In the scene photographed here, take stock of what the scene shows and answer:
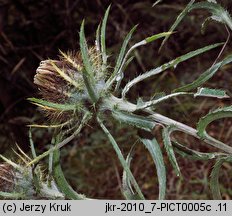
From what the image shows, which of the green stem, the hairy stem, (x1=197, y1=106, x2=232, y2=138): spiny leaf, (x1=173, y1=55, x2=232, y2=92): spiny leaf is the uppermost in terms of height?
(x1=173, y1=55, x2=232, y2=92): spiny leaf

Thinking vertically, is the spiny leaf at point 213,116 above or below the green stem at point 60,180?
above

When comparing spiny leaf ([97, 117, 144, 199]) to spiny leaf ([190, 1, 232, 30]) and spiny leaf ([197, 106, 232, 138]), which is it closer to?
spiny leaf ([197, 106, 232, 138])

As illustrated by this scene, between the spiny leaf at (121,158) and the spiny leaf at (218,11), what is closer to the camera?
the spiny leaf at (121,158)

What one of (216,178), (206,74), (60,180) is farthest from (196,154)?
(60,180)

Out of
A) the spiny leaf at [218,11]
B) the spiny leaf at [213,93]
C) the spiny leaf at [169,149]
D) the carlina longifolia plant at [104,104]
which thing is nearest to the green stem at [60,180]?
the carlina longifolia plant at [104,104]

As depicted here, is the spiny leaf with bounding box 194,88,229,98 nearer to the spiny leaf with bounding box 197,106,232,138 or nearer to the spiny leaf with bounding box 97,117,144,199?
the spiny leaf with bounding box 197,106,232,138

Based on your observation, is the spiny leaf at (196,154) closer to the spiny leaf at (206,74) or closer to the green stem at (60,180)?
the spiny leaf at (206,74)

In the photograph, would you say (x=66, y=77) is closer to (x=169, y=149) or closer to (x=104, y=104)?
(x=104, y=104)

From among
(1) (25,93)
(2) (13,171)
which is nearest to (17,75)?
(1) (25,93)

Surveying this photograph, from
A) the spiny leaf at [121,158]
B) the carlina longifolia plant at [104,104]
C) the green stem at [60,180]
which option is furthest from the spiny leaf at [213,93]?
the green stem at [60,180]

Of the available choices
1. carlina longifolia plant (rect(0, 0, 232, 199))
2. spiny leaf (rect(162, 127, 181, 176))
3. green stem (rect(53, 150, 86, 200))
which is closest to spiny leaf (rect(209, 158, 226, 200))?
carlina longifolia plant (rect(0, 0, 232, 199))

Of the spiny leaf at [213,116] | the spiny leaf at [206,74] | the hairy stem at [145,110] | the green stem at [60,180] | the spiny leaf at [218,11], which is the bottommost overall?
the green stem at [60,180]

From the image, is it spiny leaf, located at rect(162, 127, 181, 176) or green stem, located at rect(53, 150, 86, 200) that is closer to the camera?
spiny leaf, located at rect(162, 127, 181, 176)

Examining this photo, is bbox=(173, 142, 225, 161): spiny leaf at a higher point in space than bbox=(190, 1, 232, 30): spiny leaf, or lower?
lower
